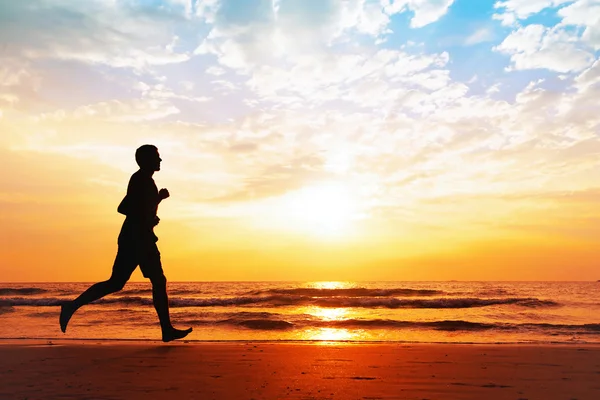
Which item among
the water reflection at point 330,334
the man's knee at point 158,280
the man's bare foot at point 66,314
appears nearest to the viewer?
the man's knee at point 158,280

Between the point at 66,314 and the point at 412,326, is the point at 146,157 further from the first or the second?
the point at 412,326

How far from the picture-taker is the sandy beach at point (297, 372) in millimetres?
5000

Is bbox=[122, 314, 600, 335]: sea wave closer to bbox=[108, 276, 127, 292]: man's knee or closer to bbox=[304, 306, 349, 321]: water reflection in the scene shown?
bbox=[304, 306, 349, 321]: water reflection

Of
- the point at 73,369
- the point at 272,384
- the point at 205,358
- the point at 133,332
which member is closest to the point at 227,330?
the point at 133,332

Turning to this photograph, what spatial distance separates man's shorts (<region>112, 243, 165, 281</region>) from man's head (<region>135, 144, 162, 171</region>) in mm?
1033

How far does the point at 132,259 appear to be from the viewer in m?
6.38

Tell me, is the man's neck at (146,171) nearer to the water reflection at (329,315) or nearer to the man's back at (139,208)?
the man's back at (139,208)

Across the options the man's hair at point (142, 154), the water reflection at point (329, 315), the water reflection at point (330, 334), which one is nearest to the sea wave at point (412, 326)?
the water reflection at point (330, 334)

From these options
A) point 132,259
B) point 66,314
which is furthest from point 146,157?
point 66,314

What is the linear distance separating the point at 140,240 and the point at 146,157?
3.62 ft

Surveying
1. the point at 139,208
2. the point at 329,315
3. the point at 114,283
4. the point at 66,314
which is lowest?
the point at 329,315

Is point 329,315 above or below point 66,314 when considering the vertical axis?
below

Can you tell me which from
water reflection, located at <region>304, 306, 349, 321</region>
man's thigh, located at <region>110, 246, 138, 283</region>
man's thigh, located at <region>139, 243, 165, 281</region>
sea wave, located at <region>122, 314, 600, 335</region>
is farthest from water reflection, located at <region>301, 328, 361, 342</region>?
man's thigh, located at <region>110, 246, 138, 283</region>

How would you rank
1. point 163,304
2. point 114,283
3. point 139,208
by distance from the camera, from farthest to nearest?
point 163,304 < point 139,208 < point 114,283
